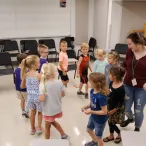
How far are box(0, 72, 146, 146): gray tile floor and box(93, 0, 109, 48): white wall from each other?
2.97 m

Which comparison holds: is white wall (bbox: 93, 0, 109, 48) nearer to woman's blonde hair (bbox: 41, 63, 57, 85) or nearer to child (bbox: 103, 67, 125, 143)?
child (bbox: 103, 67, 125, 143)

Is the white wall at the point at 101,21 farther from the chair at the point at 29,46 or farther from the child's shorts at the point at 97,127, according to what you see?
the child's shorts at the point at 97,127

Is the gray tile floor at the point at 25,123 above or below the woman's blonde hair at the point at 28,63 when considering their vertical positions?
below

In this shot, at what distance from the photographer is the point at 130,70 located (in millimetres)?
2545

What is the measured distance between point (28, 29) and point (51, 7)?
108 cm

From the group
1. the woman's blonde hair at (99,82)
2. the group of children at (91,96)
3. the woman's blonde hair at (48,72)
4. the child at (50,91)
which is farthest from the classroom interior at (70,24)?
the woman's blonde hair at (99,82)

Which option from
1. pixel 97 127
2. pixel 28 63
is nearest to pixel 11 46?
pixel 28 63

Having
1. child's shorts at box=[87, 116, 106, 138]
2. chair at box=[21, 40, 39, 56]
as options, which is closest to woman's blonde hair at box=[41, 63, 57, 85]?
child's shorts at box=[87, 116, 106, 138]

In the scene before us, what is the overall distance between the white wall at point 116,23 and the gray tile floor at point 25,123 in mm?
2878

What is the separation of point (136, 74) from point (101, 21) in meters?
4.49

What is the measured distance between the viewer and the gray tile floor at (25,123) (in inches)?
110

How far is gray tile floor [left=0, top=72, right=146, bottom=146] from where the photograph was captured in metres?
2.79

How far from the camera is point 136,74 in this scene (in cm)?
250

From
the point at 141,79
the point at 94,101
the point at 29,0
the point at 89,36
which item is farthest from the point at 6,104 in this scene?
the point at 89,36
